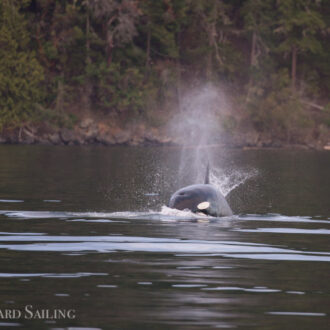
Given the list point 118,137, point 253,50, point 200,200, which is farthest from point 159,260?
point 253,50

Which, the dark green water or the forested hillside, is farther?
the forested hillside

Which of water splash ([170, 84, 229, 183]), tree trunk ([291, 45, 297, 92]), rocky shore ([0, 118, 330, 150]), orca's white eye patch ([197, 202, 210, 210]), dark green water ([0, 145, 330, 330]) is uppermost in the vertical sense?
tree trunk ([291, 45, 297, 92])

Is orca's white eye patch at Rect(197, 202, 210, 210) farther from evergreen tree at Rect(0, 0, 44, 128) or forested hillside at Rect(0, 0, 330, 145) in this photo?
forested hillside at Rect(0, 0, 330, 145)

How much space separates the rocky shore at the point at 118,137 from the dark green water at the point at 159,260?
5089 cm

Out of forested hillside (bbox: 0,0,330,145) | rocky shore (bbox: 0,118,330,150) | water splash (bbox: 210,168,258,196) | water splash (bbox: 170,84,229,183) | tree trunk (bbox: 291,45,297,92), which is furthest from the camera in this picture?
tree trunk (bbox: 291,45,297,92)

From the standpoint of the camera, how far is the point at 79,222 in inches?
874

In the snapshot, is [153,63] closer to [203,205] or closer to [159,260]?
[203,205]

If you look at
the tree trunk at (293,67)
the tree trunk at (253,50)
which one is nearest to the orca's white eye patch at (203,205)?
the tree trunk at (293,67)

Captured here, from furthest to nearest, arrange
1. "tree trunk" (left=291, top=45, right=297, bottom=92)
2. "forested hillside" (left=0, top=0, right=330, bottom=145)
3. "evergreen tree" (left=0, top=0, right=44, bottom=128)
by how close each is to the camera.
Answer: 1. "tree trunk" (left=291, top=45, right=297, bottom=92)
2. "forested hillside" (left=0, top=0, right=330, bottom=145)
3. "evergreen tree" (left=0, top=0, right=44, bottom=128)

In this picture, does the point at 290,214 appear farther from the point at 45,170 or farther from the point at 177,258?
the point at 45,170

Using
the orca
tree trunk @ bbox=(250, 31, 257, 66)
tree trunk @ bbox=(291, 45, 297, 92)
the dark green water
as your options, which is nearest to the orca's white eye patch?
the orca

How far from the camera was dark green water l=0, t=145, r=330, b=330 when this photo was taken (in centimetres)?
1208

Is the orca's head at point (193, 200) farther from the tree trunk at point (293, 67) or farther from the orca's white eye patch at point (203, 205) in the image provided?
the tree trunk at point (293, 67)

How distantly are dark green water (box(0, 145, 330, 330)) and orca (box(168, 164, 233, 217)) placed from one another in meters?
0.24
